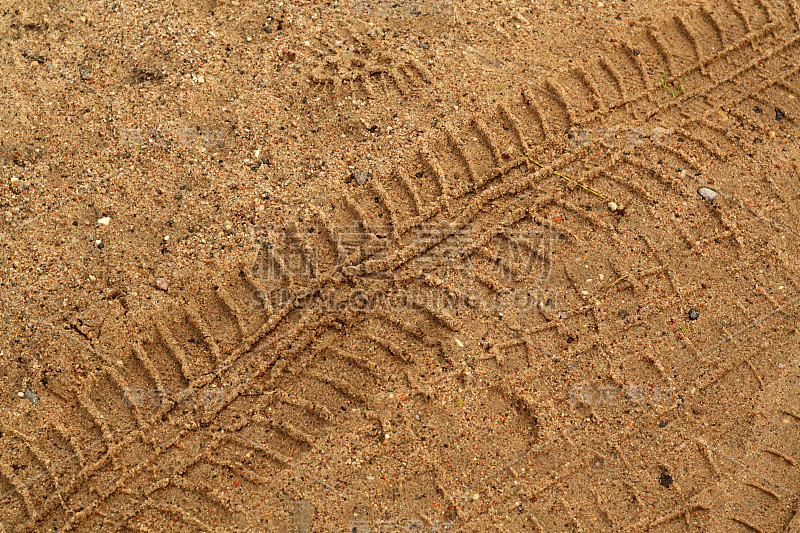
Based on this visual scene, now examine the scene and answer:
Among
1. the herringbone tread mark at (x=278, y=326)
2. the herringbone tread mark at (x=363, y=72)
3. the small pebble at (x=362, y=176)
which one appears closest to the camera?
the herringbone tread mark at (x=278, y=326)

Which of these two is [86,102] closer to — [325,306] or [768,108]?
[325,306]

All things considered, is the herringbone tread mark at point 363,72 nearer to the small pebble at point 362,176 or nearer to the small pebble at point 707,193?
the small pebble at point 362,176

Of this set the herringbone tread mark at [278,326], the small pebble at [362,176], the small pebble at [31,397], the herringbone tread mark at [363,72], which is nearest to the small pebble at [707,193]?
the herringbone tread mark at [278,326]

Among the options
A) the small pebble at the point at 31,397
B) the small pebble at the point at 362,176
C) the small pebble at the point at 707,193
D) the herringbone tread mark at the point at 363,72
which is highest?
the herringbone tread mark at the point at 363,72

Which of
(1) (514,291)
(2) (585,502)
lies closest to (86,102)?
(1) (514,291)

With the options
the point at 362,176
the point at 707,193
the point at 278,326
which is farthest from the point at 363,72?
the point at 707,193

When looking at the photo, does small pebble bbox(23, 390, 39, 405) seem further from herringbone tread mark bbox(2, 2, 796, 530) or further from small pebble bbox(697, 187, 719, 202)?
small pebble bbox(697, 187, 719, 202)
